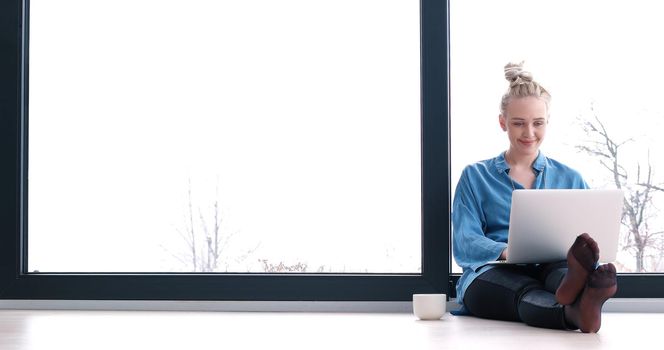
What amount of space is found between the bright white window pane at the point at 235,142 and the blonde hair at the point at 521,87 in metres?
0.42

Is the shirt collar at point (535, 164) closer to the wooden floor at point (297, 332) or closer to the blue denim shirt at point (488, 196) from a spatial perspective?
the blue denim shirt at point (488, 196)

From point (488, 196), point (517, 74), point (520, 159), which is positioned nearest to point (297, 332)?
point (488, 196)

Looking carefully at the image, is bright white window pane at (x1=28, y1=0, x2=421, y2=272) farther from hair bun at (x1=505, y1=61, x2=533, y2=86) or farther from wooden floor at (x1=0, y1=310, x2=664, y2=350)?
hair bun at (x1=505, y1=61, x2=533, y2=86)

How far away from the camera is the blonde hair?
2996mm

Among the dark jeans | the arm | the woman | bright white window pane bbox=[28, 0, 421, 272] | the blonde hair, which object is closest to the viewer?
the dark jeans

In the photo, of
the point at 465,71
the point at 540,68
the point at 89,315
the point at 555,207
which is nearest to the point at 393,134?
the point at 465,71

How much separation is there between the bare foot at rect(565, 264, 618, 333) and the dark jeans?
2.3 inches

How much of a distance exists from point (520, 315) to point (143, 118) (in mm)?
1581

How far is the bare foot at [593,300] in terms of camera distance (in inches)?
89.3

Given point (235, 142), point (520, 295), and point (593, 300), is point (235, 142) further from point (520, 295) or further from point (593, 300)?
point (593, 300)

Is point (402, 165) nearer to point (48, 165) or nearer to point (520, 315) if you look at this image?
point (520, 315)

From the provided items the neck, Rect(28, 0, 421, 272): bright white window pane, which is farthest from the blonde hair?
Rect(28, 0, 421, 272): bright white window pane

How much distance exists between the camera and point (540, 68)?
10.8ft

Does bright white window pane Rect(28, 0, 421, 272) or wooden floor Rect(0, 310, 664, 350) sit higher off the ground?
bright white window pane Rect(28, 0, 421, 272)
